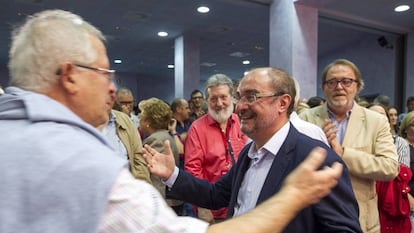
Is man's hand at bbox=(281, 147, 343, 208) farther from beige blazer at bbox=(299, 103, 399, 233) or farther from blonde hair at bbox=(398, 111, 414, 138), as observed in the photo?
blonde hair at bbox=(398, 111, 414, 138)

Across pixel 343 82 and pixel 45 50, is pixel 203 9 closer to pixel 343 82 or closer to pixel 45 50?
pixel 343 82

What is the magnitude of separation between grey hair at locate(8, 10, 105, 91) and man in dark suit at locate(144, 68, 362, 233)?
85 cm

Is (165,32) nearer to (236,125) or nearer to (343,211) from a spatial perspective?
(236,125)

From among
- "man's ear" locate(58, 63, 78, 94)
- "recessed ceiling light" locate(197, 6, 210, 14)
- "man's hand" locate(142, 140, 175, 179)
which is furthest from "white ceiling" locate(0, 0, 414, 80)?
"man's ear" locate(58, 63, 78, 94)

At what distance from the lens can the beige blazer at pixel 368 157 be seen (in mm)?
2068

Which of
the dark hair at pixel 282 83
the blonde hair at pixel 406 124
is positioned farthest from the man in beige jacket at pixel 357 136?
the blonde hair at pixel 406 124

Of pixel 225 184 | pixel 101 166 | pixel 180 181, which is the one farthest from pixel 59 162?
pixel 225 184

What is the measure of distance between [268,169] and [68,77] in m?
0.91

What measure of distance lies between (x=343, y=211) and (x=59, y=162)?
3.22 ft

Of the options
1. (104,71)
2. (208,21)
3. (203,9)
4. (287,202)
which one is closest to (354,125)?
(287,202)

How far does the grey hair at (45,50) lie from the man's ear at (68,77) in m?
0.01

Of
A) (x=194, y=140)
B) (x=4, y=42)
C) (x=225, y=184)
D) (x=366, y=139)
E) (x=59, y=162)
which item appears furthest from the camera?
(x=4, y=42)

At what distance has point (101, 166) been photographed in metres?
0.73

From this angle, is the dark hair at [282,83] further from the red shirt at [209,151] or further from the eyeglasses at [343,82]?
the red shirt at [209,151]
